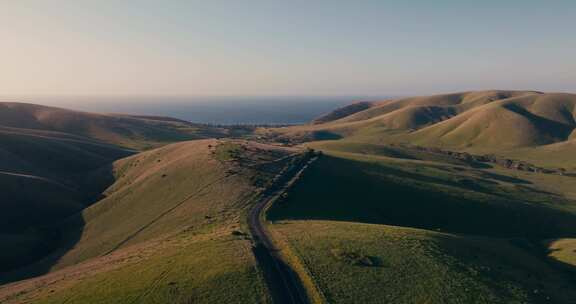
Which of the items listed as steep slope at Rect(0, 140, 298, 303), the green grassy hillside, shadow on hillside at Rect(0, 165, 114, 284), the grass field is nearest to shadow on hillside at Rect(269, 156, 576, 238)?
steep slope at Rect(0, 140, 298, 303)

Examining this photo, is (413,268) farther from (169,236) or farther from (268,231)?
(169,236)

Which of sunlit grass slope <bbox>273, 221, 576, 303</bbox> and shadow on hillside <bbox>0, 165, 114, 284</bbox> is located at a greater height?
sunlit grass slope <bbox>273, 221, 576, 303</bbox>

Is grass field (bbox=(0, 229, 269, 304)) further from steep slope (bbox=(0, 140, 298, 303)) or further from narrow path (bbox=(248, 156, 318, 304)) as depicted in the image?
narrow path (bbox=(248, 156, 318, 304))

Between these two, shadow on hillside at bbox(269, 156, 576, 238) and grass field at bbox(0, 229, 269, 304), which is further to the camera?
shadow on hillside at bbox(269, 156, 576, 238)

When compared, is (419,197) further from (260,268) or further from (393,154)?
(393,154)

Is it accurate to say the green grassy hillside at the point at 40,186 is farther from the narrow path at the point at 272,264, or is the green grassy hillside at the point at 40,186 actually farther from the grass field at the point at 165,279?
the narrow path at the point at 272,264

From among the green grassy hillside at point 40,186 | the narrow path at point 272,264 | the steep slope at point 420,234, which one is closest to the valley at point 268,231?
the narrow path at point 272,264

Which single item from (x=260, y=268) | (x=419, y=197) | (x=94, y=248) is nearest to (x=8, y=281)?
(x=94, y=248)
